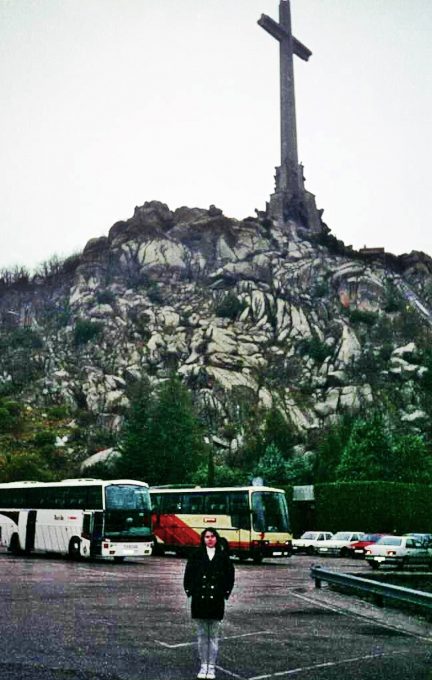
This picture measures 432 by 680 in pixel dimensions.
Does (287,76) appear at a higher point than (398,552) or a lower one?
higher

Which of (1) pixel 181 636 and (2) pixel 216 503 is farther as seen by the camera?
(2) pixel 216 503

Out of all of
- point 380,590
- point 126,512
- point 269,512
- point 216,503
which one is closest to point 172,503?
point 216,503

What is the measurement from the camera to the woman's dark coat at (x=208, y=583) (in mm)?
9133

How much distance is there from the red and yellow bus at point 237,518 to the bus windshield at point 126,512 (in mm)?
3918

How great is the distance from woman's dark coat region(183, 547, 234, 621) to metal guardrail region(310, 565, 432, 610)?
21.9 ft

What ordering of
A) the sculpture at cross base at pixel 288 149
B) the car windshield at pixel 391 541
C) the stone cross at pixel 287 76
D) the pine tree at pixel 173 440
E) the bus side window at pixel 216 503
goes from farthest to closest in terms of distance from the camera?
the sculpture at cross base at pixel 288 149
the stone cross at pixel 287 76
the pine tree at pixel 173 440
the bus side window at pixel 216 503
the car windshield at pixel 391 541

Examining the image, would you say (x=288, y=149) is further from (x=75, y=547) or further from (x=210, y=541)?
(x=210, y=541)

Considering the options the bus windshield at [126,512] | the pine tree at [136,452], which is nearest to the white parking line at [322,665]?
the bus windshield at [126,512]

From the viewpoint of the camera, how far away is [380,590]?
1741 cm

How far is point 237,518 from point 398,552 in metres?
7.45

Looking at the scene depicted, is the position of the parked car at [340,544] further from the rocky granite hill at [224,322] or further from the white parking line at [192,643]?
the rocky granite hill at [224,322]

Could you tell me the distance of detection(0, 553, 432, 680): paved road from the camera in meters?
9.83

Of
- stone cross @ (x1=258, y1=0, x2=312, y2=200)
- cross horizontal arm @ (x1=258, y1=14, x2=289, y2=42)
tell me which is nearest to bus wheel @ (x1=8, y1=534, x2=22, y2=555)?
stone cross @ (x1=258, y1=0, x2=312, y2=200)

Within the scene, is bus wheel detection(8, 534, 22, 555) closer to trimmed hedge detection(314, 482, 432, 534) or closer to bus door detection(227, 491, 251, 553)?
bus door detection(227, 491, 251, 553)
